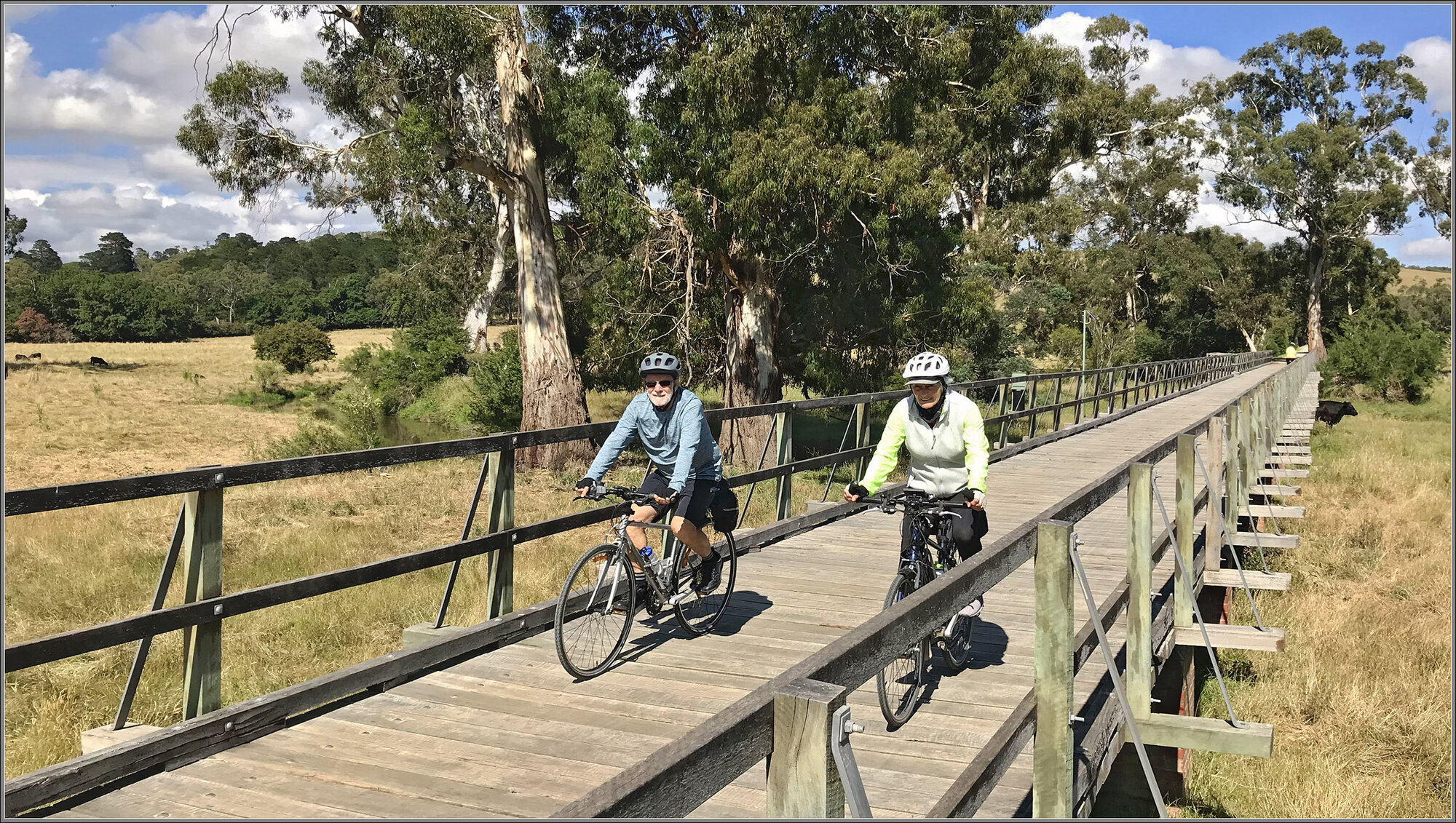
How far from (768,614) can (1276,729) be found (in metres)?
4.83

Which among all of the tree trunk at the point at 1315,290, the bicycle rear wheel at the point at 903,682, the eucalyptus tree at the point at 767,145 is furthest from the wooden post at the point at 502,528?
the tree trunk at the point at 1315,290

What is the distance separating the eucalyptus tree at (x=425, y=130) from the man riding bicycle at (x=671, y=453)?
15.6m

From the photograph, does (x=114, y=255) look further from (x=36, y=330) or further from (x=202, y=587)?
(x=202, y=587)

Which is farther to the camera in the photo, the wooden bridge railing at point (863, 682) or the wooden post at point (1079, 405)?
the wooden post at point (1079, 405)

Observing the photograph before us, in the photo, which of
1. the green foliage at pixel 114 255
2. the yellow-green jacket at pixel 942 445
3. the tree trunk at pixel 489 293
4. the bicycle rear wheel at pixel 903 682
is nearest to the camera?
the bicycle rear wheel at pixel 903 682

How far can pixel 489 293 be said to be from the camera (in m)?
41.2

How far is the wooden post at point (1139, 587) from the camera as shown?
538cm

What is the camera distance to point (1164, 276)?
69.6m

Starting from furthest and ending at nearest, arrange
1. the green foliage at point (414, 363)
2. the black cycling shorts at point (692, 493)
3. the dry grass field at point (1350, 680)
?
the green foliage at point (414, 363), the dry grass field at point (1350, 680), the black cycling shorts at point (692, 493)

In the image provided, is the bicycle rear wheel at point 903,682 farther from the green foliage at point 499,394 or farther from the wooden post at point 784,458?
the green foliage at point 499,394

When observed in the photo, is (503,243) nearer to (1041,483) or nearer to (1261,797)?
(1041,483)

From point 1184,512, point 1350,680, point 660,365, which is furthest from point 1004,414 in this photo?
point 660,365

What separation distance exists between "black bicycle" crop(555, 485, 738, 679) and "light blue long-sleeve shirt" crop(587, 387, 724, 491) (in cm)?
23

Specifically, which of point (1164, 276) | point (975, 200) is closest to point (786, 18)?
point (975, 200)
